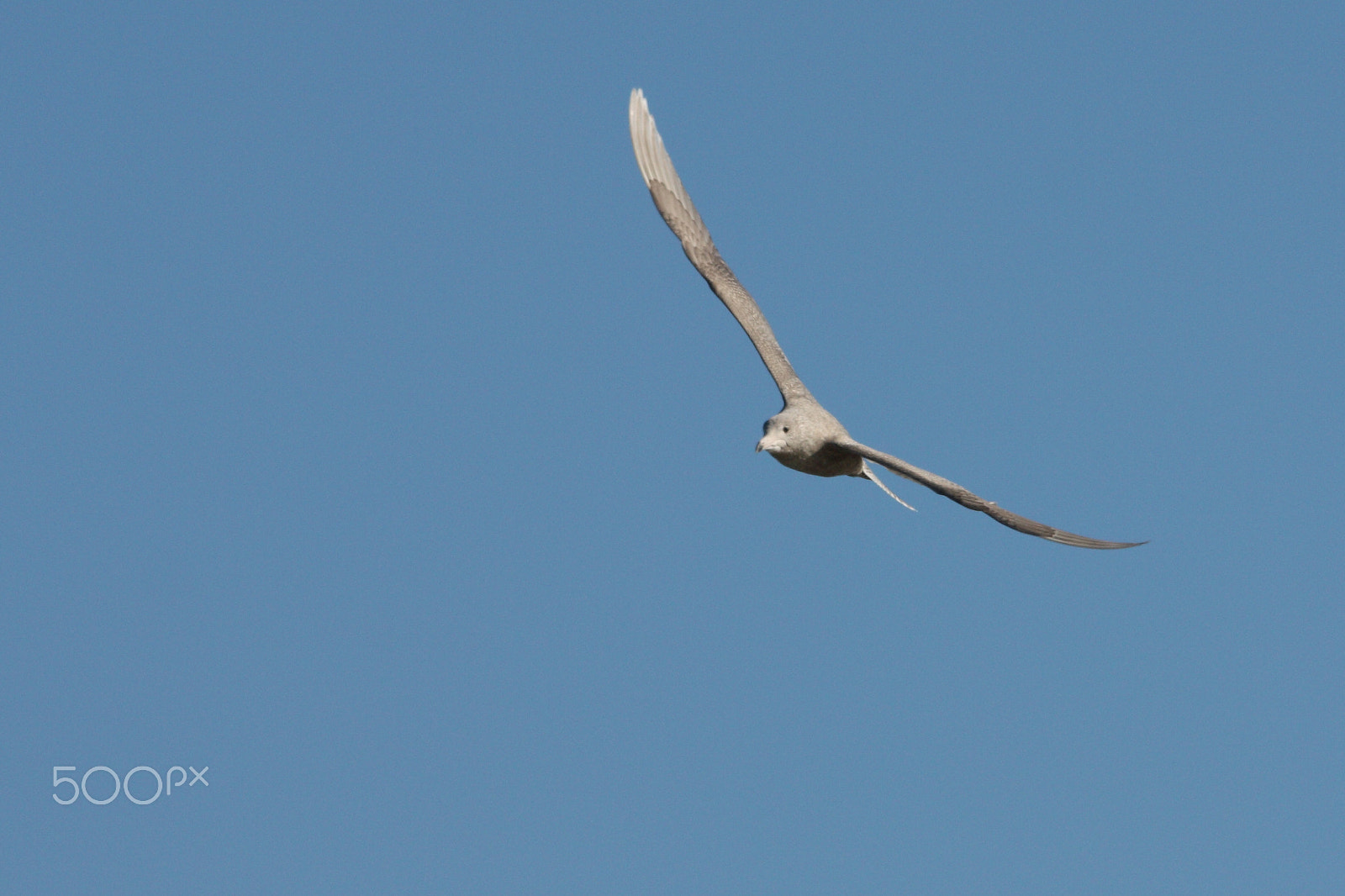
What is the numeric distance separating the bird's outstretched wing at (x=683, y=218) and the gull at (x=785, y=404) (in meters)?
0.01

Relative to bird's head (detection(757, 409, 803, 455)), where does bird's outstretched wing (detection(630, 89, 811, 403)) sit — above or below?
above

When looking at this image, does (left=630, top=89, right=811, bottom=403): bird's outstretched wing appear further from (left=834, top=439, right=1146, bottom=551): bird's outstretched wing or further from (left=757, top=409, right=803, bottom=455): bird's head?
(left=834, top=439, right=1146, bottom=551): bird's outstretched wing

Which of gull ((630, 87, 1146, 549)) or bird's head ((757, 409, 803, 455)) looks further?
bird's head ((757, 409, 803, 455))

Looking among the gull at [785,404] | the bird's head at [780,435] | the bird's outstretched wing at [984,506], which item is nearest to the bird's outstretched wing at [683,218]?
the gull at [785,404]

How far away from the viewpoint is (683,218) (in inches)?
953

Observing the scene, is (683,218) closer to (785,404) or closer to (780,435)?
(785,404)

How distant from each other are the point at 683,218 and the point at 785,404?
15.1 ft

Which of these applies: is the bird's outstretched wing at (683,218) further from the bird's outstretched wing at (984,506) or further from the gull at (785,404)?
the bird's outstretched wing at (984,506)

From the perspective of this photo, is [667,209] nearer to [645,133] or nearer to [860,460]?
[645,133]

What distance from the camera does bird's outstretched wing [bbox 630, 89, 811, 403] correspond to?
23094 mm

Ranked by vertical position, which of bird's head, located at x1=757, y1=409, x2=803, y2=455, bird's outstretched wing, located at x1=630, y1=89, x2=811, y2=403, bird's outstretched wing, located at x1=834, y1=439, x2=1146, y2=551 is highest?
bird's outstretched wing, located at x1=630, y1=89, x2=811, y2=403

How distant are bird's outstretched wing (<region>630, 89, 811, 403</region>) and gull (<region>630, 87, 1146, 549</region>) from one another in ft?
0.04

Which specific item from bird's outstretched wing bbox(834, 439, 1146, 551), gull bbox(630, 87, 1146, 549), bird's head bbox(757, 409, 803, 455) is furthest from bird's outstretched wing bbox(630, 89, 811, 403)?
bird's outstretched wing bbox(834, 439, 1146, 551)

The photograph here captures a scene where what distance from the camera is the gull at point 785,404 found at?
18.4 meters
